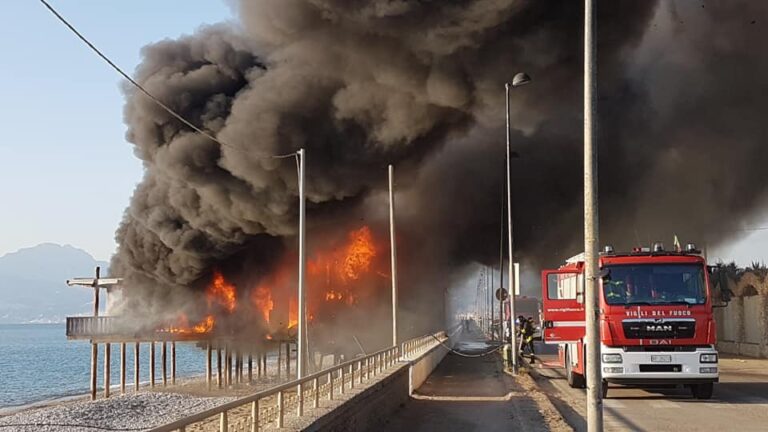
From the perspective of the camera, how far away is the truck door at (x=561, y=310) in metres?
18.9

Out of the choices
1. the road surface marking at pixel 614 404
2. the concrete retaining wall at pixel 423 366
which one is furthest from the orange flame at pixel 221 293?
the road surface marking at pixel 614 404

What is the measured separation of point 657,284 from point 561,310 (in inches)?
124

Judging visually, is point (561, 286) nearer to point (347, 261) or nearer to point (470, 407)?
point (470, 407)

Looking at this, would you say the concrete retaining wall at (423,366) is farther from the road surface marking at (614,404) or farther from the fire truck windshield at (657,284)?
the fire truck windshield at (657,284)

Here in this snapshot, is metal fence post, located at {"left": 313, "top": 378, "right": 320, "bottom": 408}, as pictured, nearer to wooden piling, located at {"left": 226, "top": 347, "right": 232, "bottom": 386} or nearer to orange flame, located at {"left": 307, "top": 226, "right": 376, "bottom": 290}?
orange flame, located at {"left": 307, "top": 226, "right": 376, "bottom": 290}

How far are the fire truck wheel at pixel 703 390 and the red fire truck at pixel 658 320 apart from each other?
327 mm

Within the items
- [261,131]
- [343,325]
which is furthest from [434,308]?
[261,131]

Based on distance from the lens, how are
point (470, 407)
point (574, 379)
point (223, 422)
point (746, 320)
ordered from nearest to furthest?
point (223, 422), point (470, 407), point (574, 379), point (746, 320)

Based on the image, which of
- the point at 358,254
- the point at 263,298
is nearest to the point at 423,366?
the point at 358,254

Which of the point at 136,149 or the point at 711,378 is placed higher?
the point at 136,149

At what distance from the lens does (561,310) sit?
1930 centimetres

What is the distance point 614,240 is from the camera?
4575 cm

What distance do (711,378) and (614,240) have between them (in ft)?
99.1

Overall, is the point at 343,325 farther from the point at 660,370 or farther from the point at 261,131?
the point at 660,370
